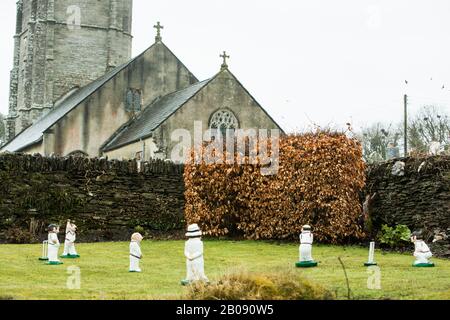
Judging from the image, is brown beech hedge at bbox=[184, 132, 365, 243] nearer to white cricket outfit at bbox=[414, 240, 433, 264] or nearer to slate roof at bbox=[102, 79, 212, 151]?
white cricket outfit at bbox=[414, 240, 433, 264]

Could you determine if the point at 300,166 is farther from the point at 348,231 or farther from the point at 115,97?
the point at 115,97

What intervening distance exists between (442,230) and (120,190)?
11.0 m

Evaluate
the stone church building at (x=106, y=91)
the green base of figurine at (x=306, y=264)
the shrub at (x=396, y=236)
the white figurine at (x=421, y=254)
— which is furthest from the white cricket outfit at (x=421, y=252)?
the stone church building at (x=106, y=91)

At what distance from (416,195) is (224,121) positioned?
57.3 ft

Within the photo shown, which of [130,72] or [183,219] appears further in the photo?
[130,72]

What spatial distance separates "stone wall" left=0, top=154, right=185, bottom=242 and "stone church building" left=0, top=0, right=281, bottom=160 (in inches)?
343

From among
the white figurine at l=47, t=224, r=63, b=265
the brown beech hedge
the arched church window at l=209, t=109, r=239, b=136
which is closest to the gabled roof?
the arched church window at l=209, t=109, r=239, b=136

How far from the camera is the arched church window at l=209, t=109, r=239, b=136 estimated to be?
34.1m

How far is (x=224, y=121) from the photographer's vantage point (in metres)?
34.6

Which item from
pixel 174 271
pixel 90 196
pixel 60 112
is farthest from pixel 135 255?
pixel 60 112

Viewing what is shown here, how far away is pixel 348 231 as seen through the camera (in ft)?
62.3

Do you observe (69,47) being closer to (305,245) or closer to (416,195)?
(416,195)
